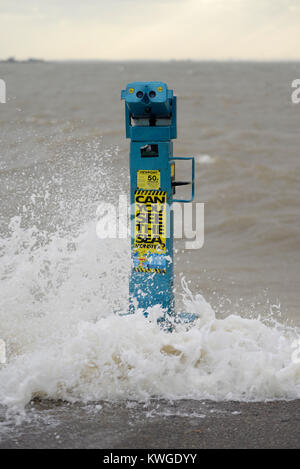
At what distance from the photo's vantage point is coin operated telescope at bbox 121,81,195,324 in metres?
4.67

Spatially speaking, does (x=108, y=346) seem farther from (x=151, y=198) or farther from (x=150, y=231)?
(x=151, y=198)

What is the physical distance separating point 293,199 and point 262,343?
8.14 m

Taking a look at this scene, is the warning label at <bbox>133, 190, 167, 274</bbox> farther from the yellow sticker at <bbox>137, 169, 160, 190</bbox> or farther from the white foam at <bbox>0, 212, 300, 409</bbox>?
the white foam at <bbox>0, 212, 300, 409</bbox>

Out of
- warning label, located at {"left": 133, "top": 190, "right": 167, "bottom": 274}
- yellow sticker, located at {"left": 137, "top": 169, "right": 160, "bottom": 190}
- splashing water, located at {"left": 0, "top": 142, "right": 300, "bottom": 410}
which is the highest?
yellow sticker, located at {"left": 137, "top": 169, "right": 160, "bottom": 190}

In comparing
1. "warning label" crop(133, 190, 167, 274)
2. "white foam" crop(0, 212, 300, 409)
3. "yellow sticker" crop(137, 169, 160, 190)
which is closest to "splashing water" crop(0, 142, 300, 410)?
"white foam" crop(0, 212, 300, 409)

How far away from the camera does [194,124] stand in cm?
2034

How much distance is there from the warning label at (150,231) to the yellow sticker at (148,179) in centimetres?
5

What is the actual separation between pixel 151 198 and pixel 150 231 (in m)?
0.27

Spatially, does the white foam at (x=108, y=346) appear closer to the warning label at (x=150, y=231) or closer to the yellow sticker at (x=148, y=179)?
the warning label at (x=150, y=231)

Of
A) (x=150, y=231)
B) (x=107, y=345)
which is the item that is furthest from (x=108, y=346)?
(x=150, y=231)

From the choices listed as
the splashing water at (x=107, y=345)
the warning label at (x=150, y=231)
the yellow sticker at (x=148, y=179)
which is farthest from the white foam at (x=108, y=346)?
the yellow sticker at (x=148, y=179)

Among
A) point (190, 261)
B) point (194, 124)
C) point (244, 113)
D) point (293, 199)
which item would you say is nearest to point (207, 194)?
point (293, 199)

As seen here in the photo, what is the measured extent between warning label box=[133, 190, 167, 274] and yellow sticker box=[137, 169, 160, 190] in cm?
5
